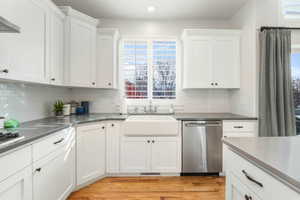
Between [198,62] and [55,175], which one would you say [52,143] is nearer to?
[55,175]

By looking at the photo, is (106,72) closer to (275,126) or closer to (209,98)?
(209,98)

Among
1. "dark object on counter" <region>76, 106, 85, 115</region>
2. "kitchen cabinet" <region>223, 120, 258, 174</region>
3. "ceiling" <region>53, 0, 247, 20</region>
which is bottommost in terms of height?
"kitchen cabinet" <region>223, 120, 258, 174</region>

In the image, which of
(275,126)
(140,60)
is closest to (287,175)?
(275,126)

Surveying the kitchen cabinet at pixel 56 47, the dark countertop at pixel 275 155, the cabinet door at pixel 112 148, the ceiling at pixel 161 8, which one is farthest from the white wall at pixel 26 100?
the dark countertop at pixel 275 155

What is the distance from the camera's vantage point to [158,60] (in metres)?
3.58

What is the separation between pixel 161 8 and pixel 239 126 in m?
2.30

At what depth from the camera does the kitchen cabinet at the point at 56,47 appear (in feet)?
7.67

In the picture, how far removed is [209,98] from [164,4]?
6.14ft

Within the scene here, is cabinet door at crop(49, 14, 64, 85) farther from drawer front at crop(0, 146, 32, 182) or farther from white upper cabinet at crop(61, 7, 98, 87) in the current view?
drawer front at crop(0, 146, 32, 182)

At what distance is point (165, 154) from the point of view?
2.85 meters

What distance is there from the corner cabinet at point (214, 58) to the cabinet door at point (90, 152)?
1.73 meters

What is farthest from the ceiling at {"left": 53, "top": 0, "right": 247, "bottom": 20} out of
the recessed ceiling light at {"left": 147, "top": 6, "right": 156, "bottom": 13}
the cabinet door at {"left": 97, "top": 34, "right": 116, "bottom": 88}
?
the cabinet door at {"left": 97, "top": 34, "right": 116, "bottom": 88}

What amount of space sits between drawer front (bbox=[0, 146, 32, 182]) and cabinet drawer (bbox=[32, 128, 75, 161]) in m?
0.09

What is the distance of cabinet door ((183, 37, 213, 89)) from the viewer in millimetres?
3184
